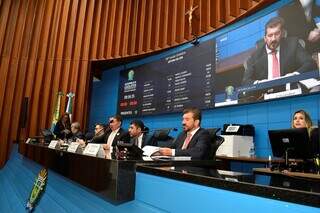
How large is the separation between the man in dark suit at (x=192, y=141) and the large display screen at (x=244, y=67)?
52.4 inches

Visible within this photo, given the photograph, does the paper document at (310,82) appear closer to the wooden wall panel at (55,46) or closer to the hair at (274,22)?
the hair at (274,22)

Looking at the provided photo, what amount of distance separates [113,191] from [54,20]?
638 centimetres

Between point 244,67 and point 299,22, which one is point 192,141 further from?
point 299,22

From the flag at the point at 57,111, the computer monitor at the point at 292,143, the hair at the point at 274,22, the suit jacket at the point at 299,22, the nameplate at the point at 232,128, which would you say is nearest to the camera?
Answer: the computer monitor at the point at 292,143

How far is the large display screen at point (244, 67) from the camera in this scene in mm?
3244

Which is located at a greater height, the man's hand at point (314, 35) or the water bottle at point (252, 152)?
the man's hand at point (314, 35)

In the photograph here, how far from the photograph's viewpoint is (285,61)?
3428 mm

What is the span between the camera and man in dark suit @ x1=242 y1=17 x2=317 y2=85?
326cm

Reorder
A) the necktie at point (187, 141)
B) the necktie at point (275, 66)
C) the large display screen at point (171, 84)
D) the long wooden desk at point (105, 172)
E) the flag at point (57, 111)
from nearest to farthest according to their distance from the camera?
the long wooden desk at point (105, 172), the necktie at point (187, 141), the necktie at point (275, 66), the large display screen at point (171, 84), the flag at point (57, 111)

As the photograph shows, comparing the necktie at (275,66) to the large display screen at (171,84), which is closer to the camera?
the necktie at (275,66)

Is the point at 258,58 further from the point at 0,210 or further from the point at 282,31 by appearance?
the point at 0,210

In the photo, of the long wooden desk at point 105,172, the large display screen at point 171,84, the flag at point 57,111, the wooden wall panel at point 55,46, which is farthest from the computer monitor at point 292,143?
the flag at point 57,111

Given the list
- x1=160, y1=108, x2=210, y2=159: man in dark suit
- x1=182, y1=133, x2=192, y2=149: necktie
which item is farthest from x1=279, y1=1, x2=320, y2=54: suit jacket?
x1=182, y1=133, x2=192, y2=149: necktie

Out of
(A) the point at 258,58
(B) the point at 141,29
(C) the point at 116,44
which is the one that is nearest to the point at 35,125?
(C) the point at 116,44
